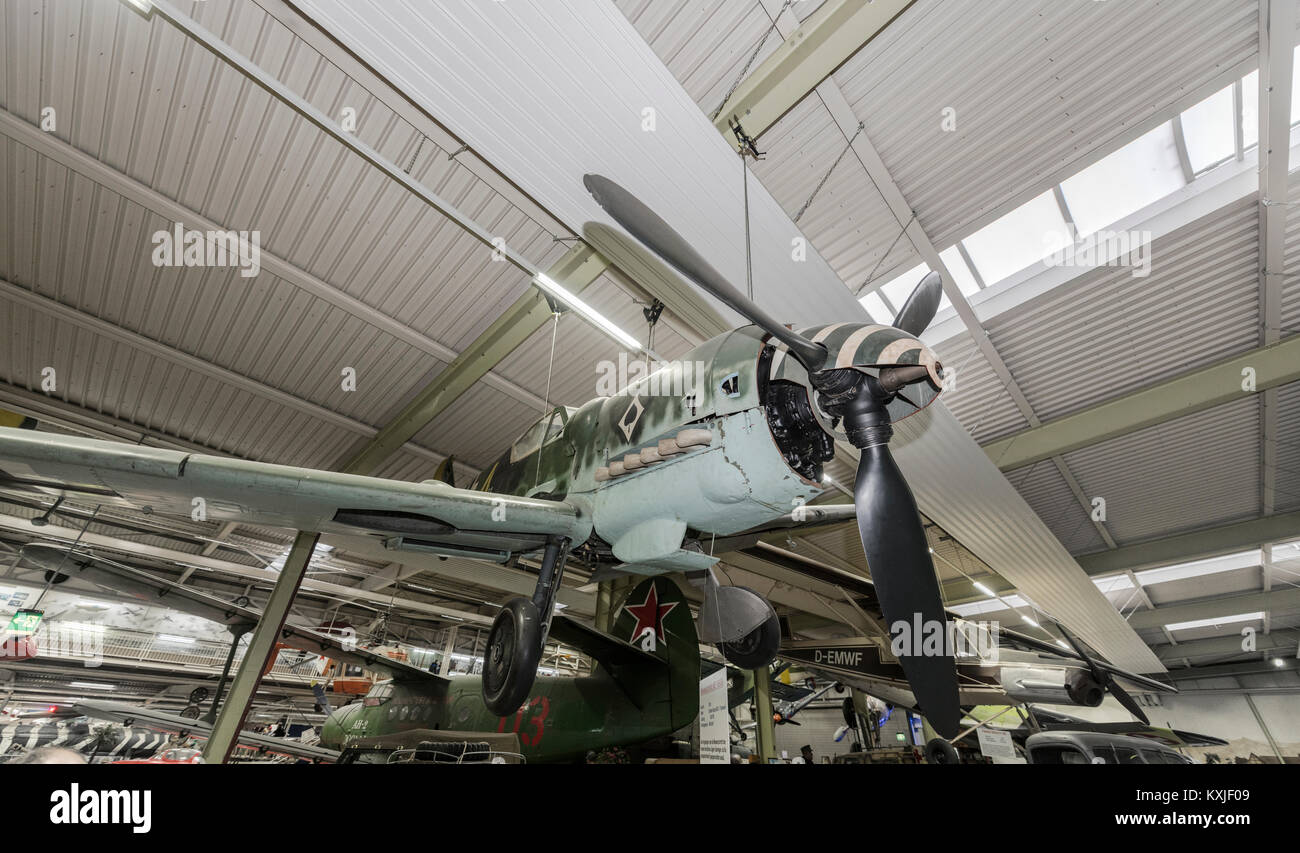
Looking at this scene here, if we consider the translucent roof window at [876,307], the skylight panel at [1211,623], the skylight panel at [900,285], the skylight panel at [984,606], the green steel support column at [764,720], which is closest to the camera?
the skylight panel at [900,285]

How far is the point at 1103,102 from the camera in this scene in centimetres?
427

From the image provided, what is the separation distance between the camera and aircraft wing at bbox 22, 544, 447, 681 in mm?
6160

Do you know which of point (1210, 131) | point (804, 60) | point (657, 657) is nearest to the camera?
point (804, 60)

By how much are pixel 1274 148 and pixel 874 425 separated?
506cm

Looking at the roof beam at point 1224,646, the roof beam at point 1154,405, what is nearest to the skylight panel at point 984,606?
the roof beam at point 1154,405

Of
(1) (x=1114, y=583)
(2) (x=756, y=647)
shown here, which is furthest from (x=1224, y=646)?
(2) (x=756, y=647)

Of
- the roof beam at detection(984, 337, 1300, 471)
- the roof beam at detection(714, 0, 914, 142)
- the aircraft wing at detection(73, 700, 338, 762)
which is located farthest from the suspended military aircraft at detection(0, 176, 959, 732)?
the roof beam at detection(984, 337, 1300, 471)

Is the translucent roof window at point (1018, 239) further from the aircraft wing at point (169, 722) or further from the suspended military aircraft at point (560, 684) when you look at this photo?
the aircraft wing at point (169, 722)

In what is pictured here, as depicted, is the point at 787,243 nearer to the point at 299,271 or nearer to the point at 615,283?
the point at 615,283

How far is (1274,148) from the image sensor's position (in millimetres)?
4344

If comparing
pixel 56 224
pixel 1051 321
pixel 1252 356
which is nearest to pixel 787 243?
pixel 1051 321

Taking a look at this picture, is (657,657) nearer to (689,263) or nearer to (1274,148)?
(689,263)

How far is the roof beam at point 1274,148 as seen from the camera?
3625mm

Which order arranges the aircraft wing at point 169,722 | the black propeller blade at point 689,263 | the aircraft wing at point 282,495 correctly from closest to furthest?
the black propeller blade at point 689,263, the aircraft wing at point 282,495, the aircraft wing at point 169,722
